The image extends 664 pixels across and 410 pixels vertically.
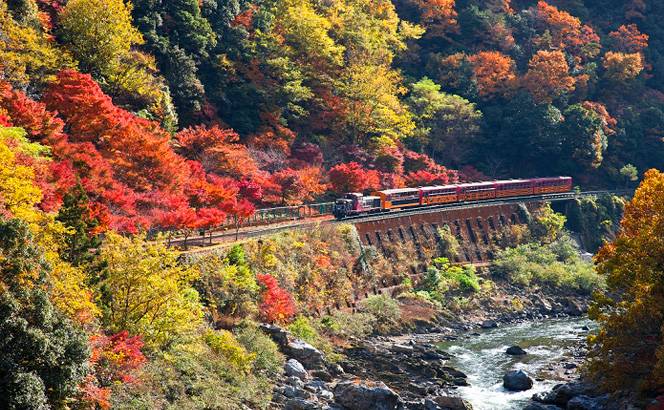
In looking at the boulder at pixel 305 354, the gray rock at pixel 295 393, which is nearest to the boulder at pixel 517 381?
the boulder at pixel 305 354

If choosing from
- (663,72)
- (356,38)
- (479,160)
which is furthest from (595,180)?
(356,38)

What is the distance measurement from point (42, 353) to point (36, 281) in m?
2.61

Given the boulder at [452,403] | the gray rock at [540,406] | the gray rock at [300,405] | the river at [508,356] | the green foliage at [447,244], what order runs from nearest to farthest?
the gray rock at [300,405] → the boulder at [452,403] → the gray rock at [540,406] → the river at [508,356] → the green foliage at [447,244]

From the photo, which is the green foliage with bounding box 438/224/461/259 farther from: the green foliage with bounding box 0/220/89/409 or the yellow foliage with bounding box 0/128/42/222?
the green foliage with bounding box 0/220/89/409

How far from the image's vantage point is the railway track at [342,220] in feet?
157

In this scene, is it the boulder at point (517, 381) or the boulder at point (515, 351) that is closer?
the boulder at point (517, 381)

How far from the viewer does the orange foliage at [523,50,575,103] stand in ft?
292

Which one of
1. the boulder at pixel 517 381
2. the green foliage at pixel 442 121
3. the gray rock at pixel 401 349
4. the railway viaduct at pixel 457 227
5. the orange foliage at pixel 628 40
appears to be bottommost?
the gray rock at pixel 401 349

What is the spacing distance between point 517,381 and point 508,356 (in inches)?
265

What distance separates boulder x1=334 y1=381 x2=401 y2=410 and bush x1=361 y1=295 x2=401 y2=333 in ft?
49.6

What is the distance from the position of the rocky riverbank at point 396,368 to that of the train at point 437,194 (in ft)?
29.0

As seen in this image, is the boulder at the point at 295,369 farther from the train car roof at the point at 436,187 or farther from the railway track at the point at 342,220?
the train car roof at the point at 436,187

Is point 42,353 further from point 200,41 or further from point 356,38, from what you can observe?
point 356,38

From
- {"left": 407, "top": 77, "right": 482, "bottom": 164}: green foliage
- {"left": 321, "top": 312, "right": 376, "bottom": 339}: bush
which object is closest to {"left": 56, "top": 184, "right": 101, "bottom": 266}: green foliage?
{"left": 321, "top": 312, "right": 376, "bottom": 339}: bush
